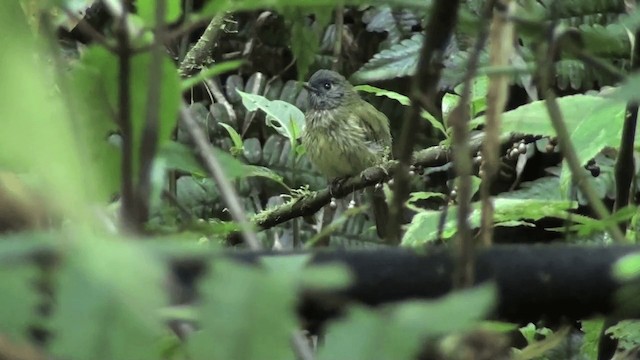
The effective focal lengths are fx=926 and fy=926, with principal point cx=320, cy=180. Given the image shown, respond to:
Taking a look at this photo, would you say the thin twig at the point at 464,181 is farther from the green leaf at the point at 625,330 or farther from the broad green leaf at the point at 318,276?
the green leaf at the point at 625,330

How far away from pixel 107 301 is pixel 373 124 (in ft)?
8.54

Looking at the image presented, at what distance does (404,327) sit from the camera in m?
0.20

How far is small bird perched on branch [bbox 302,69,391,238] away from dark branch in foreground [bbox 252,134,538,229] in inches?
17.6

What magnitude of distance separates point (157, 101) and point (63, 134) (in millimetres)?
57

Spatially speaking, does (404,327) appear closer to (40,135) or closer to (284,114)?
(40,135)

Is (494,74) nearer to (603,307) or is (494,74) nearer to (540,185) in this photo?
(603,307)

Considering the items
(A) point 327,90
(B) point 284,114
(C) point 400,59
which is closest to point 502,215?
(B) point 284,114

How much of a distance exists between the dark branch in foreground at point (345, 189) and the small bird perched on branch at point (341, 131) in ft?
1.47

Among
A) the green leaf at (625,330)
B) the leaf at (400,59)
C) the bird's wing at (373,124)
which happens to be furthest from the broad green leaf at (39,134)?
the bird's wing at (373,124)

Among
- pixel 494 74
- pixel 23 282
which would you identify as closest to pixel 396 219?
pixel 494 74

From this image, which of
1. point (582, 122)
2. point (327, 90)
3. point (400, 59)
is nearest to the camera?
point (582, 122)

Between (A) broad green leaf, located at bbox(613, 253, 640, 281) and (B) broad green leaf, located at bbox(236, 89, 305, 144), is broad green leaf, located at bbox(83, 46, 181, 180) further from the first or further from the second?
(B) broad green leaf, located at bbox(236, 89, 305, 144)

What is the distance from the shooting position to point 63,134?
0.19m

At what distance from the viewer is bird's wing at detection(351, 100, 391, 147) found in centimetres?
275
